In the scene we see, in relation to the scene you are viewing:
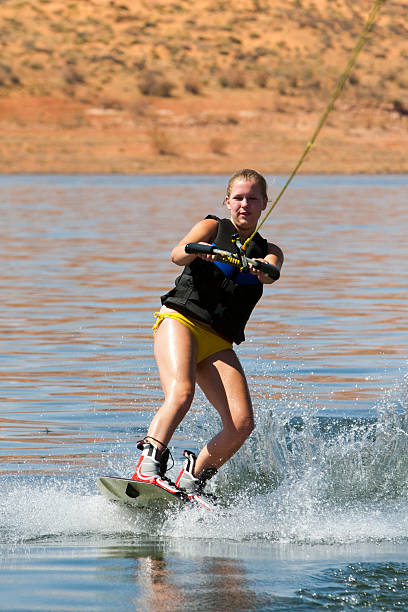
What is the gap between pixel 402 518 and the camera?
5973 mm

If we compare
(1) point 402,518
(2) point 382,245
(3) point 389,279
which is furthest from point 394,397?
(2) point 382,245

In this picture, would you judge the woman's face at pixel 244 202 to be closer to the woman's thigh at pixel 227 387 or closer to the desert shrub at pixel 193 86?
the woman's thigh at pixel 227 387

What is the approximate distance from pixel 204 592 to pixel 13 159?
117ft

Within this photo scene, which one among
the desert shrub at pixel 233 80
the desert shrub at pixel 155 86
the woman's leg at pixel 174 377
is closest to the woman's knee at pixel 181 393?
the woman's leg at pixel 174 377

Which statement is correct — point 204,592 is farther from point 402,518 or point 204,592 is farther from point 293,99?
point 293,99

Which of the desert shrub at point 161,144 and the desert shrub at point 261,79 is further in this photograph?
the desert shrub at point 261,79

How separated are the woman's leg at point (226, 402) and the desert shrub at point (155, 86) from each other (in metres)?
44.4

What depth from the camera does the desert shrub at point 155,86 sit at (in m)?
50.2

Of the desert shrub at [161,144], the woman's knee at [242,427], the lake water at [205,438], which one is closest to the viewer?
the lake water at [205,438]

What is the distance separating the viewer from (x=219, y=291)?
238 inches

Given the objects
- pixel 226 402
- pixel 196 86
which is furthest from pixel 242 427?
pixel 196 86

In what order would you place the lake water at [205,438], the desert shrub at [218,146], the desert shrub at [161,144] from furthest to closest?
the desert shrub at [161,144], the desert shrub at [218,146], the lake water at [205,438]

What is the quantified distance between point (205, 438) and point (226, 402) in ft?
4.84

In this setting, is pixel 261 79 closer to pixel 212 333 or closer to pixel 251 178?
pixel 251 178
